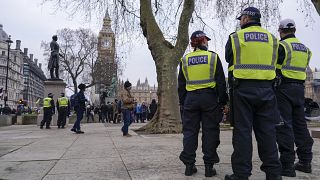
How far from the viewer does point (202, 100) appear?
474cm

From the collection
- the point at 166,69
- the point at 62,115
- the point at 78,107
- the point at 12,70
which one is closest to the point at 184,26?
the point at 166,69

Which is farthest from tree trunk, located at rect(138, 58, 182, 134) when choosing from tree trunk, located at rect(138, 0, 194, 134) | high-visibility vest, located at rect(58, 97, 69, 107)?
high-visibility vest, located at rect(58, 97, 69, 107)

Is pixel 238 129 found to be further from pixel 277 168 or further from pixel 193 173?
pixel 193 173

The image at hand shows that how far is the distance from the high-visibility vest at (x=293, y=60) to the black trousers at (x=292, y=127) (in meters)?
0.17

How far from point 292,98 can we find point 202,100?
52.5 inches

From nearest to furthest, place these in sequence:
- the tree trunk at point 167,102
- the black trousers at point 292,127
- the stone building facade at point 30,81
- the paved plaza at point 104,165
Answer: the paved plaza at point 104,165 → the black trousers at point 292,127 → the tree trunk at point 167,102 → the stone building facade at point 30,81

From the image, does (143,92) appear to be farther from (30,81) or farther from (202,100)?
(202,100)

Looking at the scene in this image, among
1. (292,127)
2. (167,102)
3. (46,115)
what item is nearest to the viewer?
(292,127)

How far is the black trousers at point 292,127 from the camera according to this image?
15.6 ft

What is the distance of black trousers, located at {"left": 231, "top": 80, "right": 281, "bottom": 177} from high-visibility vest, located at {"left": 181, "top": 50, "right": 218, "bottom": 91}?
2.16 ft

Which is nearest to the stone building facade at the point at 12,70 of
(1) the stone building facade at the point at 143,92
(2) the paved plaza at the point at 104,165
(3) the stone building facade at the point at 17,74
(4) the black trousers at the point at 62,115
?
(3) the stone building facade at the point at 17,74

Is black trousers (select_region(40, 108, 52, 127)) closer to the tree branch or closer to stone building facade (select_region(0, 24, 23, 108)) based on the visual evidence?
the tree branch

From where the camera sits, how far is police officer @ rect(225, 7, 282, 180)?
13.3 ft

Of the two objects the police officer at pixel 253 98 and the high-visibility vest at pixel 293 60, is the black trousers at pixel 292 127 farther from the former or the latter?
the police officer at pixel 253 98
